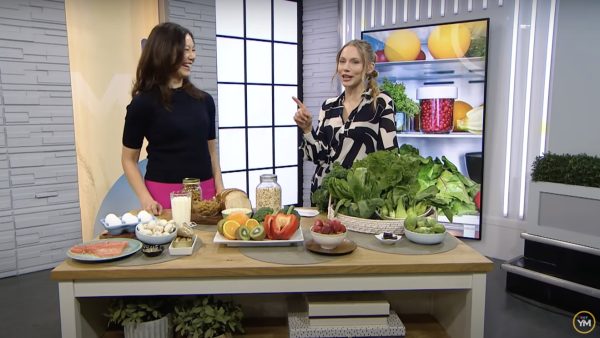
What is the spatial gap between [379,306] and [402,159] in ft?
2.02

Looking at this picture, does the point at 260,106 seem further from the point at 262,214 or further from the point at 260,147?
the point at 262,214

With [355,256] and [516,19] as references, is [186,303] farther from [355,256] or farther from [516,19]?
[516,19]

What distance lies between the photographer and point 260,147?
4.87 m

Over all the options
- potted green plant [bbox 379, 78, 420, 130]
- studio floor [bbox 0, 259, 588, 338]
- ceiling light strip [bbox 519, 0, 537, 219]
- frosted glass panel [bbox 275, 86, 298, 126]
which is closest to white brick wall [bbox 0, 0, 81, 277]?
studio floor [bbox 0, 259, 588, 338]

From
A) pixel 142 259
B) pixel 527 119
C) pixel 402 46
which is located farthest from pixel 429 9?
pixel 142 259

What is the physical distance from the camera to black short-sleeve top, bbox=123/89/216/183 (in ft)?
7.22

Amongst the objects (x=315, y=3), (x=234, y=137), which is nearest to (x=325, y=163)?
(x=234, y=137)

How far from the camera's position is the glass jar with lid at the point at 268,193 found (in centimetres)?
193

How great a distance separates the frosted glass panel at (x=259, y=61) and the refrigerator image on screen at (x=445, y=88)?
3.92 ft

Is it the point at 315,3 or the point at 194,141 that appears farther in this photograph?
the point at 315,3

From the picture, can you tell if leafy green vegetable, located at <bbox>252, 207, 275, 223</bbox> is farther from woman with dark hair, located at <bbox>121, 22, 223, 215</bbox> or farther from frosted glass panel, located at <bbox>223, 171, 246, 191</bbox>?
frosted glass panel, located at <bbox>223, 171, 246, 191</bbox>

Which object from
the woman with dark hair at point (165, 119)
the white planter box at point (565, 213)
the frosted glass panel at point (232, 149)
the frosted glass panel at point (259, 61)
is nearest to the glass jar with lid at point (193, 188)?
the woman with dark hair at point (165, 119)

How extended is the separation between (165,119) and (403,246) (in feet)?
4.20

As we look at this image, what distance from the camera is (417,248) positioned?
161 cm
